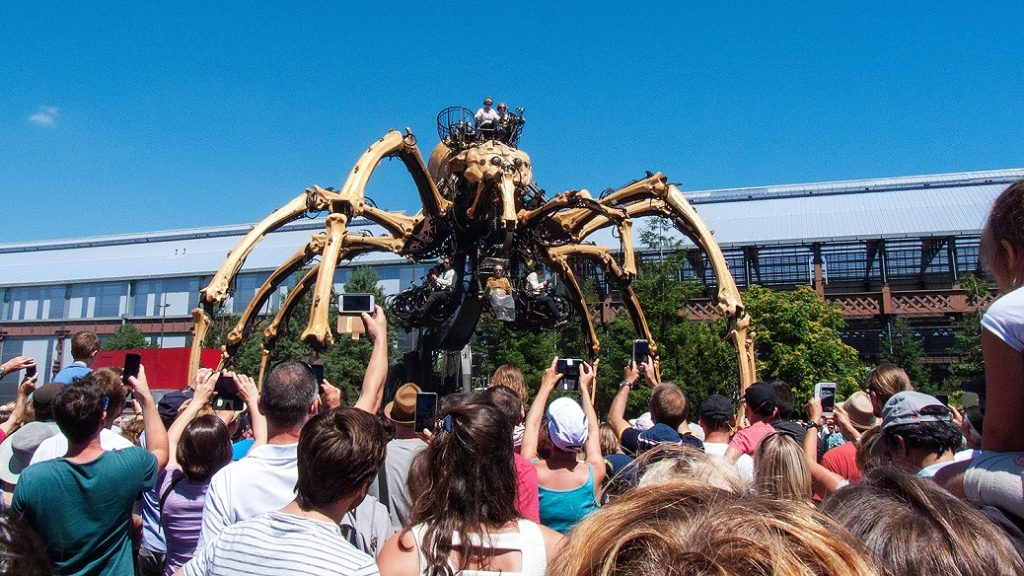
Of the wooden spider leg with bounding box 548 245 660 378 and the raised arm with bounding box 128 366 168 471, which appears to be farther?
the wooden spider leg with bounding box 548 245 660 378

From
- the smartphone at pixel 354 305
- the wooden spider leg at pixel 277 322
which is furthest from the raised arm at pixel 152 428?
the wooden spider leg at pixel 277 322

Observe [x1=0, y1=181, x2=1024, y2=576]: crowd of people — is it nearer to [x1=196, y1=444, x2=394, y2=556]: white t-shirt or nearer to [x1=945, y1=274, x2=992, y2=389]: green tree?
[x1=196, y1=444, x2=394, y2=556]: white t-shirt

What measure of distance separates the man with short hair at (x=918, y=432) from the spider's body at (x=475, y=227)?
583 centimetres

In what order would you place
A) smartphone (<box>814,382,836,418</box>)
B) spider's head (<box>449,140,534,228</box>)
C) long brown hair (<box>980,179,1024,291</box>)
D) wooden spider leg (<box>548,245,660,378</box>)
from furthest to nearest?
1. wooden spider leg (<box>548,245,660,378</box>)
2. spider's head (<box>449,140,534,228</box>)
3. smartphone (<box>814,382,836,418</box>)
4. long brown hair (<box>980,179,1024,291</box>)

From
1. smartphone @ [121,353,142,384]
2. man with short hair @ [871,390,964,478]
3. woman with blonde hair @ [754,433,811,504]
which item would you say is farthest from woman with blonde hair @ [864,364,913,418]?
smartphone @ [121,353,142,384]

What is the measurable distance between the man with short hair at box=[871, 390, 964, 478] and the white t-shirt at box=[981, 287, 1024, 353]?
88 centimetres

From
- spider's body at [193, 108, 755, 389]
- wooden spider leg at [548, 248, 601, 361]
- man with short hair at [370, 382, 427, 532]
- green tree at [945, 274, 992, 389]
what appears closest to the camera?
man with short hair at [370, 382, 427, 532]

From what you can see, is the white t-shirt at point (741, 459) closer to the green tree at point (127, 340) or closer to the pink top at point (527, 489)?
the pink top at point (527, 489)

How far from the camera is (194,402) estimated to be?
420 cm

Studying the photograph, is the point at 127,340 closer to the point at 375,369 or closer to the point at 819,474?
the point at 375,369

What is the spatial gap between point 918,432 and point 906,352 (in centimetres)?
3471

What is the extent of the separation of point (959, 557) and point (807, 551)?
513 mm

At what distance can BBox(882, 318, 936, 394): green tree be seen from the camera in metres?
33.2

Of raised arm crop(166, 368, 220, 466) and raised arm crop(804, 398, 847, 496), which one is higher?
raised arm crop(166, 368, 220, 466)
